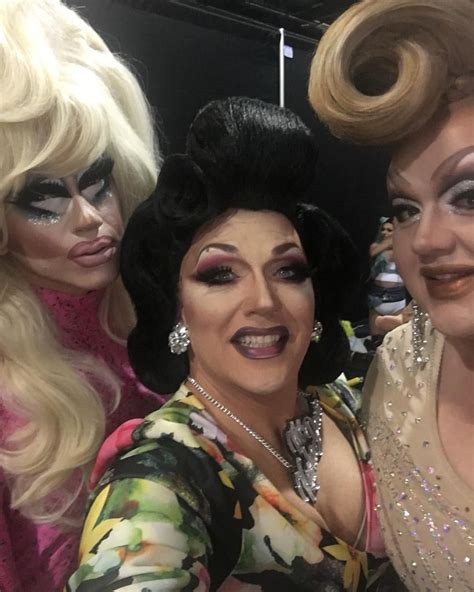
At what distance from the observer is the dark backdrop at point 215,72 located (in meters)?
2.12

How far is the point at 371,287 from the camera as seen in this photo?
84.3 inches

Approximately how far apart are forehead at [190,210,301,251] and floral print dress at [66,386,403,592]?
0.68 ft

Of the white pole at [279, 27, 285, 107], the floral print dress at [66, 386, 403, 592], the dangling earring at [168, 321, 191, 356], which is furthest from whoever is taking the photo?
the white pole at [279, 27, 285, 107]

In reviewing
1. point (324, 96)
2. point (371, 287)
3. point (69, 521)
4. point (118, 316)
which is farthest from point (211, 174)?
point (371, 287)

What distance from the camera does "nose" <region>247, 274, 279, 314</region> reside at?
88 cm

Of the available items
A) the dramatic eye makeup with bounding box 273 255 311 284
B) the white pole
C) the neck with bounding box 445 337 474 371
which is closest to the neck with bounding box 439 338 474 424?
the neck with bounding box 445 337 474 371

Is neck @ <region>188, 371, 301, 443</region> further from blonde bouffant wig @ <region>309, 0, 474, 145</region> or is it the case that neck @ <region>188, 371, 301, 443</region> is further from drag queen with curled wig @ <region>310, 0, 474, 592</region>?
blonde bouffant wig @ <region>309, 0, 474, 145</region>

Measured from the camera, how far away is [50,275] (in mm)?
1140

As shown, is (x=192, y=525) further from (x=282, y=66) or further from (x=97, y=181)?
(x=282, y=66)

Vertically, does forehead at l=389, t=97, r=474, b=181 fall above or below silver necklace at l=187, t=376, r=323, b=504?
above

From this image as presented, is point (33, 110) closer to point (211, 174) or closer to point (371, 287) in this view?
point (211, 174)

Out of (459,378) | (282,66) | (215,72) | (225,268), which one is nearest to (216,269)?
(225,268)

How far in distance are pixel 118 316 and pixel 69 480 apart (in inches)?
11.3

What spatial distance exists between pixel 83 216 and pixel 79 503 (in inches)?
17.4
